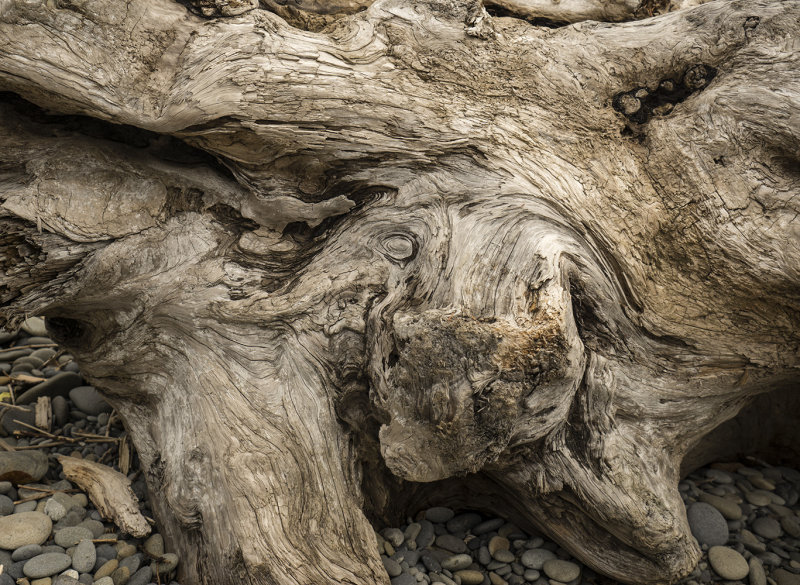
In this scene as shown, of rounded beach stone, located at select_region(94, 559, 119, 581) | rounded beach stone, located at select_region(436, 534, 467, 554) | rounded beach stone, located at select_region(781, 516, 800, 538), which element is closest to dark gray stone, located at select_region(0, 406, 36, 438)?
rounded beach stone, located at select_region(94, 559, 119, 581)

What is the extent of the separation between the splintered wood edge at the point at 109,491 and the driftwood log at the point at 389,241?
0.13 meters

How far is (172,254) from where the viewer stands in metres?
3.27

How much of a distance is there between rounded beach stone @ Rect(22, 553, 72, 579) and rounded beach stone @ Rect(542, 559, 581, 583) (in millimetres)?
2114

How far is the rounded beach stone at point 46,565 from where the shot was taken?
2768mm

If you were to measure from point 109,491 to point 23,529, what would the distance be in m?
0.42

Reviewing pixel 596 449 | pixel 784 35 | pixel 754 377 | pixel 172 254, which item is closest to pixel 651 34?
pixel 784 35

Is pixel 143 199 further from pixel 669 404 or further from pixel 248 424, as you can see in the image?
pixel 669 404

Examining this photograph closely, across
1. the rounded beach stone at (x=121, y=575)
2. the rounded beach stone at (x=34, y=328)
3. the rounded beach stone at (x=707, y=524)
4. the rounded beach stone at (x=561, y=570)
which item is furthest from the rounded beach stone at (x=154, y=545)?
the rounded beach stone at (x=707, y=524)

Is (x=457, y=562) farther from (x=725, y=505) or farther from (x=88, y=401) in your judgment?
(x=88, y=401)

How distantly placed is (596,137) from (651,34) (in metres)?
0.56

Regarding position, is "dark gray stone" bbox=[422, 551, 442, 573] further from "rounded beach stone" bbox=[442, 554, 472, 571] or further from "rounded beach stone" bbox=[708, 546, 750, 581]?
"rounded beach stone" bbox=[708, 546, 750, 581]

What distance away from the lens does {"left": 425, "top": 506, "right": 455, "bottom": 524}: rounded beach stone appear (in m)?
3.57

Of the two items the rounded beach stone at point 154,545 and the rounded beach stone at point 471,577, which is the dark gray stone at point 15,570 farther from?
the rounded beach stone at point 471,577

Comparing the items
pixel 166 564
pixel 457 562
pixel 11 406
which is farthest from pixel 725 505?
pixel 11 406
